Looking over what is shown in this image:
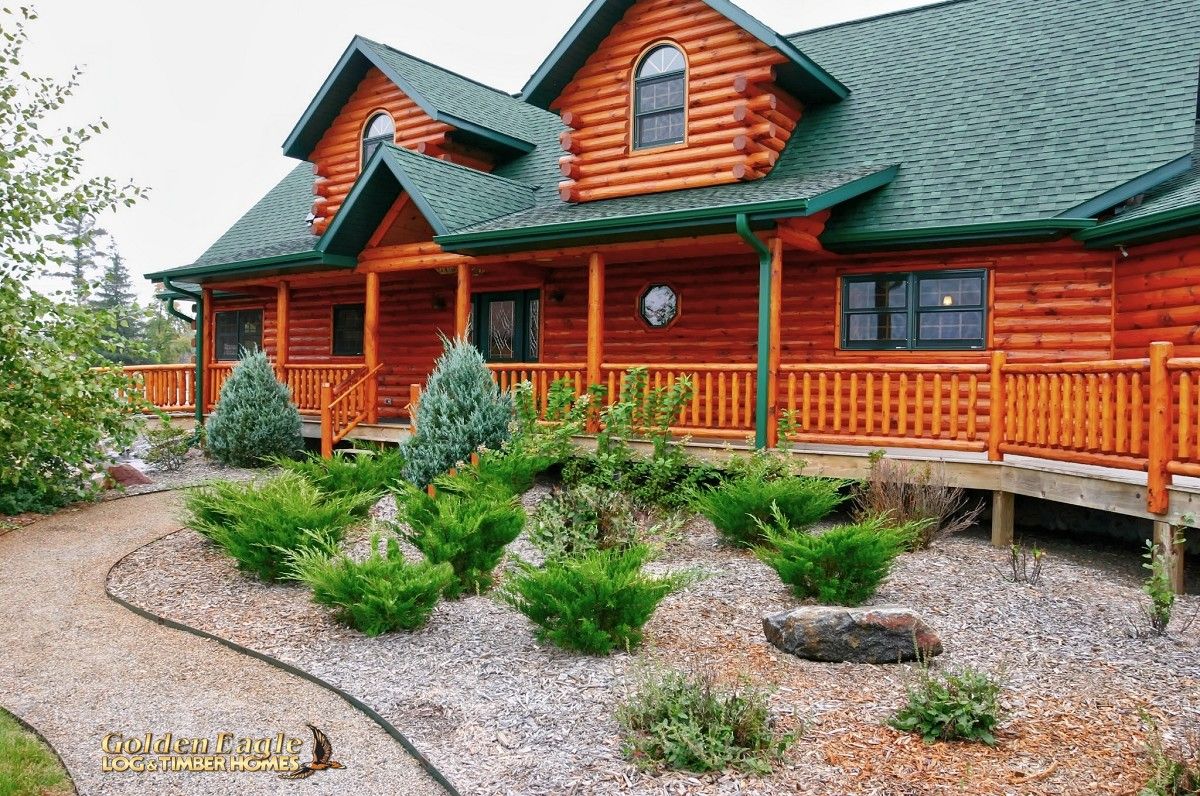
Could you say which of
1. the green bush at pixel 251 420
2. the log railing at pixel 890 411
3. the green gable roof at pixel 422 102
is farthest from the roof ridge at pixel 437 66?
the log railing at pixel 890 411

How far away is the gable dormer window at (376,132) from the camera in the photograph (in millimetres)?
15820

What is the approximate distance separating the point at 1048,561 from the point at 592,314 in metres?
5.85

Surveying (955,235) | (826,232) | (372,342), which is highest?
(826,232)

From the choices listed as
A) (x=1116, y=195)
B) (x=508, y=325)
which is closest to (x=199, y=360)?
(x=508, y=325)

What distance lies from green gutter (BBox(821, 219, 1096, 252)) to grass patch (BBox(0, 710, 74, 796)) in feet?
30.5

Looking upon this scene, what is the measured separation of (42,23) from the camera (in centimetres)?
960

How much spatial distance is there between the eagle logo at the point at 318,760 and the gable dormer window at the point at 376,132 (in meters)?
12.9

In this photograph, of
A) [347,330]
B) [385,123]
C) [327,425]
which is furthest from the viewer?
[347,330]

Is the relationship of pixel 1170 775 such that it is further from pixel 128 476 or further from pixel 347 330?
pixel 347 330

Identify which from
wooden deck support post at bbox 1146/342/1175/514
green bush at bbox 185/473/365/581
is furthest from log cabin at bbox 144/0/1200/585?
green bush at bbox 185/473/365/581

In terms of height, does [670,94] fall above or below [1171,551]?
above

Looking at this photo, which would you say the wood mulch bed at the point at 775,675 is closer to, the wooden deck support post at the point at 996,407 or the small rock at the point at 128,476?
the wooden deck support post at the point at 996,407

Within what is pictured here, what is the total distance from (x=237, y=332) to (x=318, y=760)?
1641cm

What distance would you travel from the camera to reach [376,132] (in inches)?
629
